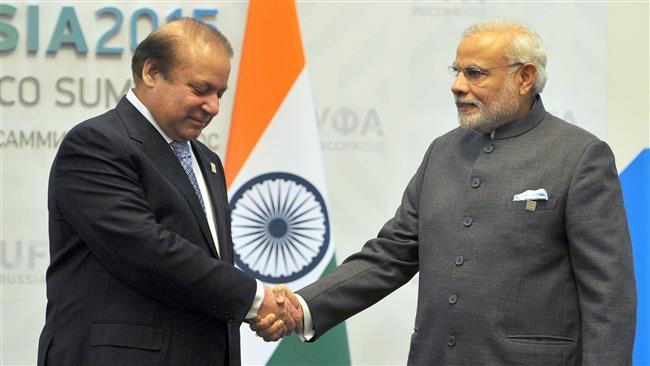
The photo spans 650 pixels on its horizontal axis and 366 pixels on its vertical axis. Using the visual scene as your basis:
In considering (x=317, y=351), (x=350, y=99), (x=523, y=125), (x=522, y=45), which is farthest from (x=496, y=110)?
(x=317, y=351)

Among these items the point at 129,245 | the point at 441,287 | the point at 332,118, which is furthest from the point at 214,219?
the point at 332,118

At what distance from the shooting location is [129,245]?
2.93 metres

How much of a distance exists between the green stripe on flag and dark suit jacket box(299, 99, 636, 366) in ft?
5.02

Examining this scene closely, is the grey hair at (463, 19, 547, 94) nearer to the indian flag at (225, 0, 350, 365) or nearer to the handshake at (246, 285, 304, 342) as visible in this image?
the handshake at (246, 285, 304, 342)

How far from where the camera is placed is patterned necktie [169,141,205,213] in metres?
3.15

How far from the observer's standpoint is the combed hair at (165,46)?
10.2ft

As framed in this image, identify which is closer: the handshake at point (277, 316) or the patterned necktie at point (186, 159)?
the patterned necktie at point (186, 159)

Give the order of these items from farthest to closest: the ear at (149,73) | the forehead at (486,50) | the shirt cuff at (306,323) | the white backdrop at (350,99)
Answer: the white backdrop at (350,99)
the shirt cuff at (306,323)
the forehead at (486,50)
the ear at (149,73)

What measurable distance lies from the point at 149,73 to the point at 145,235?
496 mm

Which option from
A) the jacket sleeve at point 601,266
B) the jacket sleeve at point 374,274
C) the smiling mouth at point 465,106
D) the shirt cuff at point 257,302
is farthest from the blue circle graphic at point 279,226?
the jacket sleeve at point 601,266

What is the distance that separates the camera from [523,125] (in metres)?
3.28

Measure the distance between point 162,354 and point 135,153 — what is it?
55 cm

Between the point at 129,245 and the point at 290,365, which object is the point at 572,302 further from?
the point at 290,365

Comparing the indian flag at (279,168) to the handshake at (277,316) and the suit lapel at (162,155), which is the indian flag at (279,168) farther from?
the suit lapel at (162,155)
